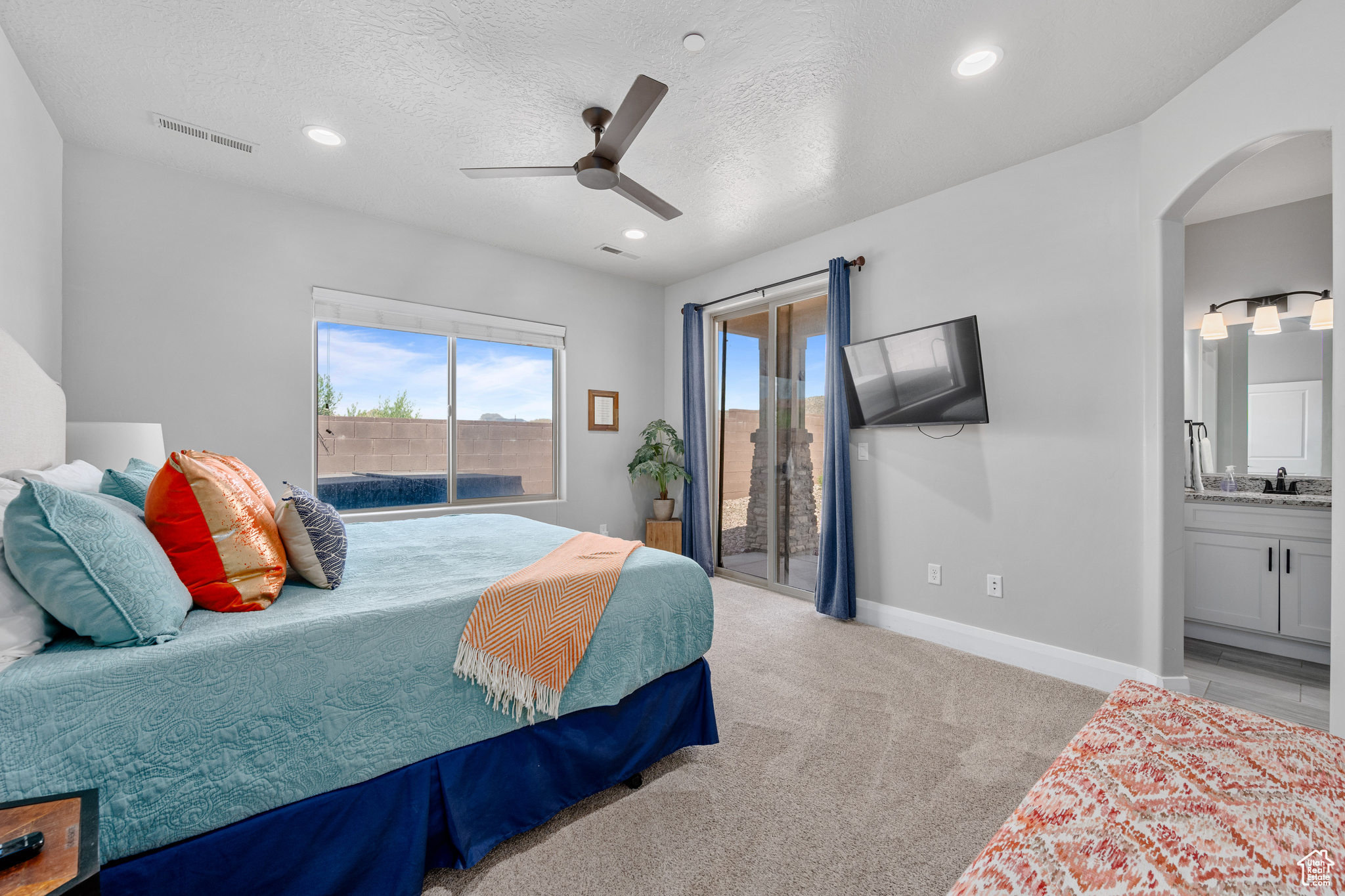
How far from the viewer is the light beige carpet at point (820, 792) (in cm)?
152

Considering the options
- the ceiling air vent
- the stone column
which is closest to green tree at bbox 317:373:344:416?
the ceiling air vent

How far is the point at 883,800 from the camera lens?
6.01 feet

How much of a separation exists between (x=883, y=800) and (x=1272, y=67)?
2852 millimetres

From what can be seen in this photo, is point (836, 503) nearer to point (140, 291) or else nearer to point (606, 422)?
point (606, 422)

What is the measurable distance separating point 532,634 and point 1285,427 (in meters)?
4.32

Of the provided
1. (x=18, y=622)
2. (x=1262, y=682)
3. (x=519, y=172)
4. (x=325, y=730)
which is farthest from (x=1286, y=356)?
(x=18, y=622)

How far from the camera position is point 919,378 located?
3197 mm

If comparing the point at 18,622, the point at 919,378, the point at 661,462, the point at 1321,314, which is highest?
the point at 1321,314

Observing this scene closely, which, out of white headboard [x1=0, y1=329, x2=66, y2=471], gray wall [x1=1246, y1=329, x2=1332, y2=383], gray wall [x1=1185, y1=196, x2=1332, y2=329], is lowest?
white headboard [x1=0, y1=329, x2=66, y2=471]

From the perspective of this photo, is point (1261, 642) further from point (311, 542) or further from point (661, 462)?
point (311, 542)

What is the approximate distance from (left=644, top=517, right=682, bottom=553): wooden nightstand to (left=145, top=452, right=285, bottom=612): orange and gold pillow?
3445 mm

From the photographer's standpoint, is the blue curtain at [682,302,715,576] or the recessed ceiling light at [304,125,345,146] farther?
the blue curtain at [682,302,715,576]

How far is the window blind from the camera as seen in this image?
355 cm

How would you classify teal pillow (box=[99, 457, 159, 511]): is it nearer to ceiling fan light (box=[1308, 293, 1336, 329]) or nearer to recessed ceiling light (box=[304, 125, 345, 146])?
recessed ceiling light (box=[304, 125, 345, 146])
